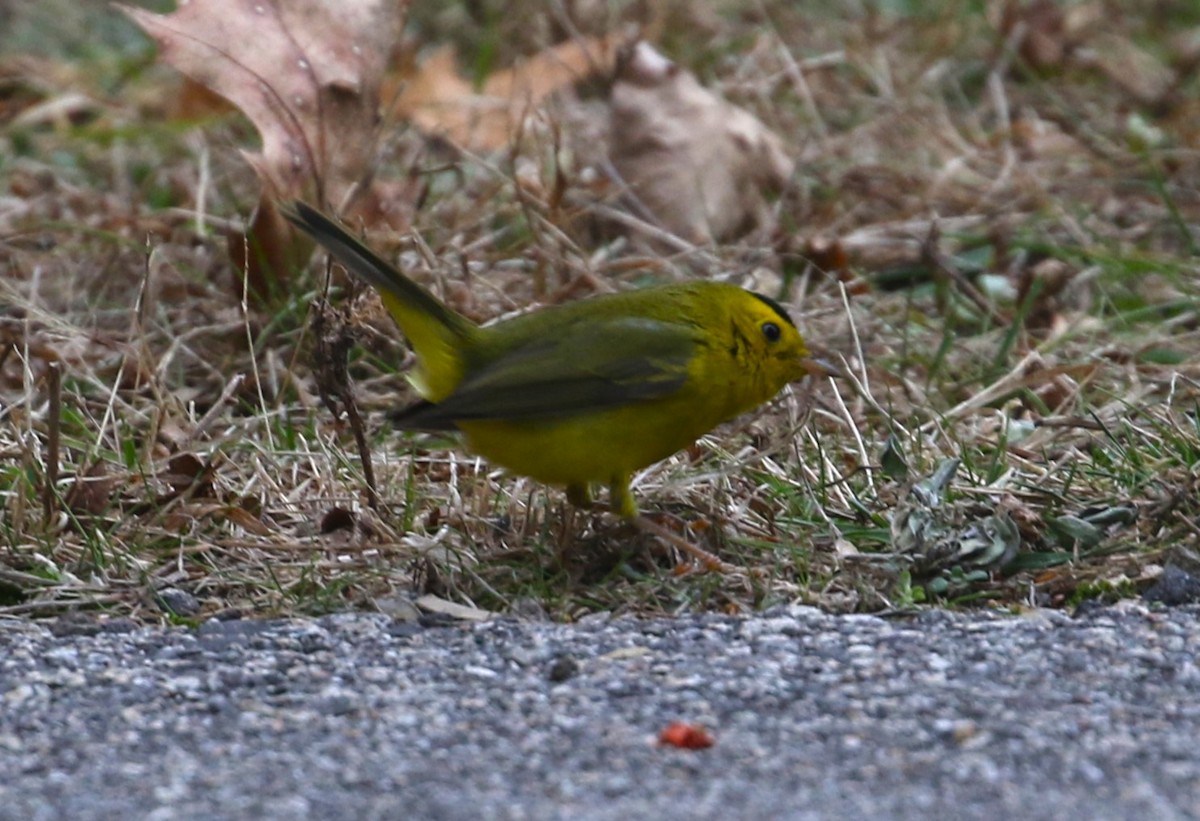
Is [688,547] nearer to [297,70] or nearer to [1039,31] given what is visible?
[297,70]

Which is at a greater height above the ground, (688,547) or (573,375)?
(573,375)

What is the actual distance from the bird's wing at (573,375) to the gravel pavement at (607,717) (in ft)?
1.89

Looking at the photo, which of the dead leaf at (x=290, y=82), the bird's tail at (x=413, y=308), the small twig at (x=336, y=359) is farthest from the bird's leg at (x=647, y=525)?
the dead leaf at (x=290, y=82)

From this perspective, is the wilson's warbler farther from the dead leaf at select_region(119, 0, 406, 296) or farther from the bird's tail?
the dead leaf at select_region(119, 0, 406, 296)

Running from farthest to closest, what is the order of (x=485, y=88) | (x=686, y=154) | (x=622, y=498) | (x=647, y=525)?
(x=485, y=88) → (x=686, y=154) → (x=622, y=498) → (x=647, y=525)

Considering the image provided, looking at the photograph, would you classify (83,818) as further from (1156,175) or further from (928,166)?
(928,166)

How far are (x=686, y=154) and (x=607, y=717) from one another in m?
4.19

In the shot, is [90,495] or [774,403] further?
[774,403]

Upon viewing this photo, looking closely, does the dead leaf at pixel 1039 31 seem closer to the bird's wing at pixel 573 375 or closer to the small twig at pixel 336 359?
the bird's wing at pixel 573 375

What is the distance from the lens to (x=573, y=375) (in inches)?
169

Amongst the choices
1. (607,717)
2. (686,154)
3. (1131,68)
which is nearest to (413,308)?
(607,717)

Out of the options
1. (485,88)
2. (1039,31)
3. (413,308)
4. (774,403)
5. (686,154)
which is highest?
(1039,31)

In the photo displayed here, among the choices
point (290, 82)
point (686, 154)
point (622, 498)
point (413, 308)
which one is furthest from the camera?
point (686, 154)

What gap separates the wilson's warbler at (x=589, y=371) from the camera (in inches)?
167
